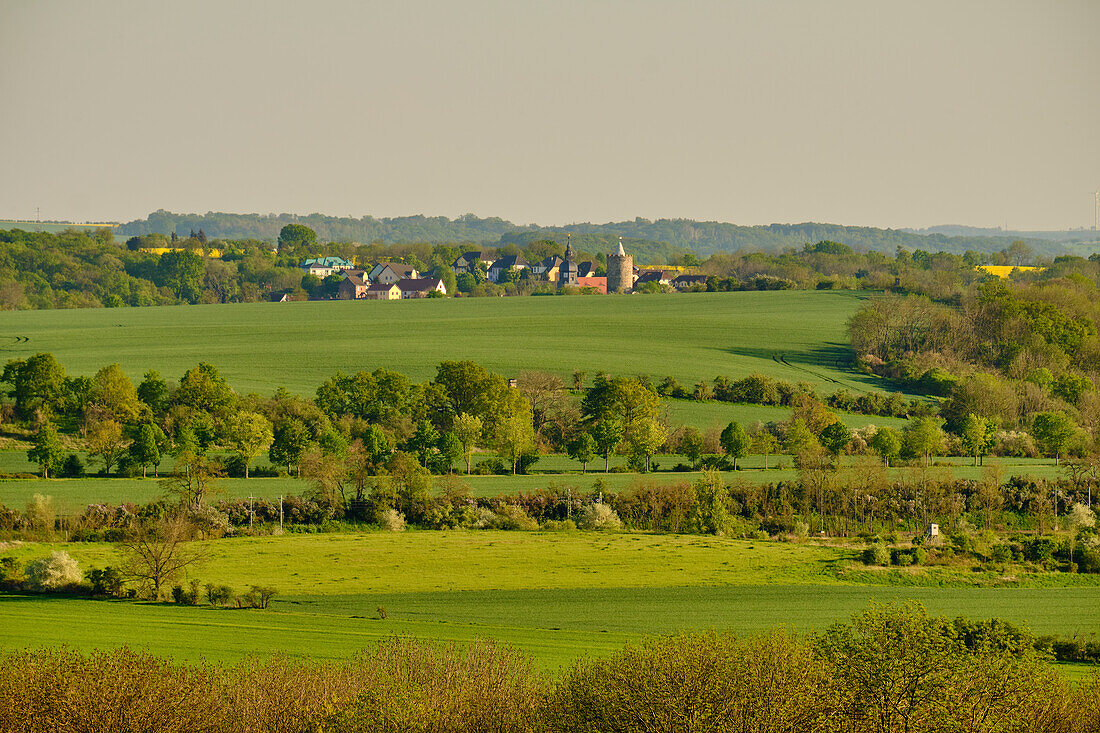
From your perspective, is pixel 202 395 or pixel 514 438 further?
pixel 202 395

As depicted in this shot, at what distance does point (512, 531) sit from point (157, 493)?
15035 millimetres

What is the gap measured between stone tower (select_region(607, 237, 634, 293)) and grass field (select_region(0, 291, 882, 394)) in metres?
43.3

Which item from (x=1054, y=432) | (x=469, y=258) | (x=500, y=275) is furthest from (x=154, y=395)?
(x=469, y=258)

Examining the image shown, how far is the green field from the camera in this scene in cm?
3055

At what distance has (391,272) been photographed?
16938 centimetres

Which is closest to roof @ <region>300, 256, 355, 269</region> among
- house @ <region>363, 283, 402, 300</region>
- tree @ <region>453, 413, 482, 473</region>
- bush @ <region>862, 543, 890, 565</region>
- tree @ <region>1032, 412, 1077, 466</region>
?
house @ <region>363, 283, 402, 300</region>

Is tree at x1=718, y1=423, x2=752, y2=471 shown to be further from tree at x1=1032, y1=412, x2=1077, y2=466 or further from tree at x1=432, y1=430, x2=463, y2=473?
tree at x1=1032, y1=412, x2=1077, y2=466

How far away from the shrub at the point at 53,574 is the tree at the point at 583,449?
24815mm

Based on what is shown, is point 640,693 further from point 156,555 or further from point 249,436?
point 249,436

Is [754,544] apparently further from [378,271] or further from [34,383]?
[378,271]

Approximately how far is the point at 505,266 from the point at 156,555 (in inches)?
5924

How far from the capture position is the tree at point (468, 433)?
5475 cm

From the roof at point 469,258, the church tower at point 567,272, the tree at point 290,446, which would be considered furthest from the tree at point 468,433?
the roof at point 469,258

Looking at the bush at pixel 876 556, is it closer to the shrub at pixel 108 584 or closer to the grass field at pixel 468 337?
the shrub at pixel 108 584
